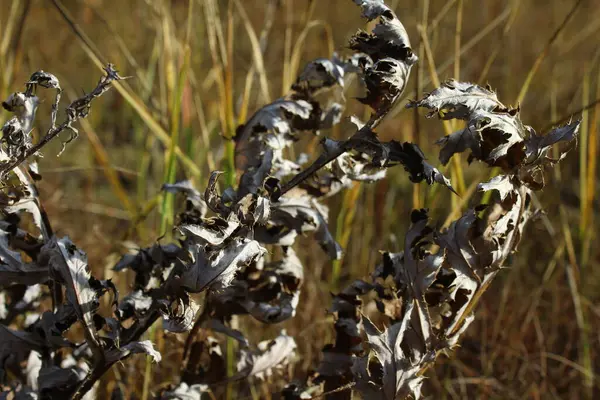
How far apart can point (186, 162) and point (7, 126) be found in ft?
2.40

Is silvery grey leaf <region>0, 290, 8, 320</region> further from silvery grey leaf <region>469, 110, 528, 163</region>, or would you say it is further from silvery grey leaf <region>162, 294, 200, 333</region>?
silvery grey leaf <region>469, 110, 528, 163</region>

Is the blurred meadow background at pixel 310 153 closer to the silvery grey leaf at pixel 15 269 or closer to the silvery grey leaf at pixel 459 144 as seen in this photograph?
the silvery grey leaf at pixel 459 144

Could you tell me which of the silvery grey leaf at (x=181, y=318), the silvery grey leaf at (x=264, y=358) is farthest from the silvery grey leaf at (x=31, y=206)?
the silvery grey leaf at (x=264, y=358)

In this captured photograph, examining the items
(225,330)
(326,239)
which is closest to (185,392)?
(225,330)

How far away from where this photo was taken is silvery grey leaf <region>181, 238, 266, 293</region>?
33.9 inches

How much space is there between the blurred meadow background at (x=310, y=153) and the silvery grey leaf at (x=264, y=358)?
0.44 ft

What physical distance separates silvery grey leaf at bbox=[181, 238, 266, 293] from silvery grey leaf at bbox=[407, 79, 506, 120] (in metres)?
0.28

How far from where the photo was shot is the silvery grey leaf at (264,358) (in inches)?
47.8

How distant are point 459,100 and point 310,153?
66 centimetres

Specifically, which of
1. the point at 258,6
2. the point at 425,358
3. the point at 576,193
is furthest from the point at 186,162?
the point at 258,6

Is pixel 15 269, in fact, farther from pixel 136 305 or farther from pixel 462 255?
pixel 462 255

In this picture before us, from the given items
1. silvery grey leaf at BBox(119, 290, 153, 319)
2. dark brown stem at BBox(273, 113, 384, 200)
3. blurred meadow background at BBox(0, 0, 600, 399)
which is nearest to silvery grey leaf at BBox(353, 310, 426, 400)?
blurred meadow background at BBox(0, 0, 600, 399)

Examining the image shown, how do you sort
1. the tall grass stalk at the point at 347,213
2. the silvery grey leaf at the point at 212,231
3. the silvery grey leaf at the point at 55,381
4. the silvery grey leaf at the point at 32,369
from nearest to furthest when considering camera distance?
the silvery grey leaf at the point at 212,231, the silvery grey leaf at the point at 55,381, the silvery grey leaf at the point at 32,369, the tall grass stalk at the point at 347,213

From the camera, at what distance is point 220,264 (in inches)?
34.1
